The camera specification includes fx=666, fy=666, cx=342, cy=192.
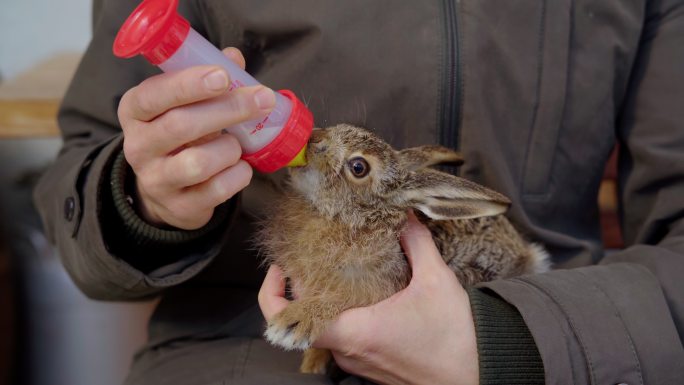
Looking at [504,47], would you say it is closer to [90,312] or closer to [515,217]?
[515,217]

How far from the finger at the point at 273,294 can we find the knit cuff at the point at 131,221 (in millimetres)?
134

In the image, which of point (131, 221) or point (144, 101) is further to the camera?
point (131, 221)

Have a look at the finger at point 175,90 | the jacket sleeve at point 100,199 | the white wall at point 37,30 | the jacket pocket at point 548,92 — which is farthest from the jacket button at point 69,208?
the white wall at point 37,30

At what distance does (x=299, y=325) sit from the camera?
95cm

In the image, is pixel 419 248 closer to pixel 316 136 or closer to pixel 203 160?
pixel 316 136

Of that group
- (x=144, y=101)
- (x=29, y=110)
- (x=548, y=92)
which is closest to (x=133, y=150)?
(x=144, y=101)

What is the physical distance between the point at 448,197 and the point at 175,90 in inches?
18.4

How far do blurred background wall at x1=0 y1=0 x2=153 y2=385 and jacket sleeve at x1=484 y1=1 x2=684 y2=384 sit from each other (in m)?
1.29

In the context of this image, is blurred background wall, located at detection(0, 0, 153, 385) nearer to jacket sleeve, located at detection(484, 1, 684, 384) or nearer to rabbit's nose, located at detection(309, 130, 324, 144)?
rabbit's nose, located at detection(309, 130, 324, 144)

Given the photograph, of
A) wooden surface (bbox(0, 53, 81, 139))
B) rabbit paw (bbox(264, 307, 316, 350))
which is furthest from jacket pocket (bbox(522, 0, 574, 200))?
wooden surface (bbox(0, 53, 81, 139))

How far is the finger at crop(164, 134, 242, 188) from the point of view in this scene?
817 millimetres

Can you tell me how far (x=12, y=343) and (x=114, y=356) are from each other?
11.5 inches

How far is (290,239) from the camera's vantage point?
43.8 inches

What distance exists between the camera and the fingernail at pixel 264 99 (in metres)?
0.78
